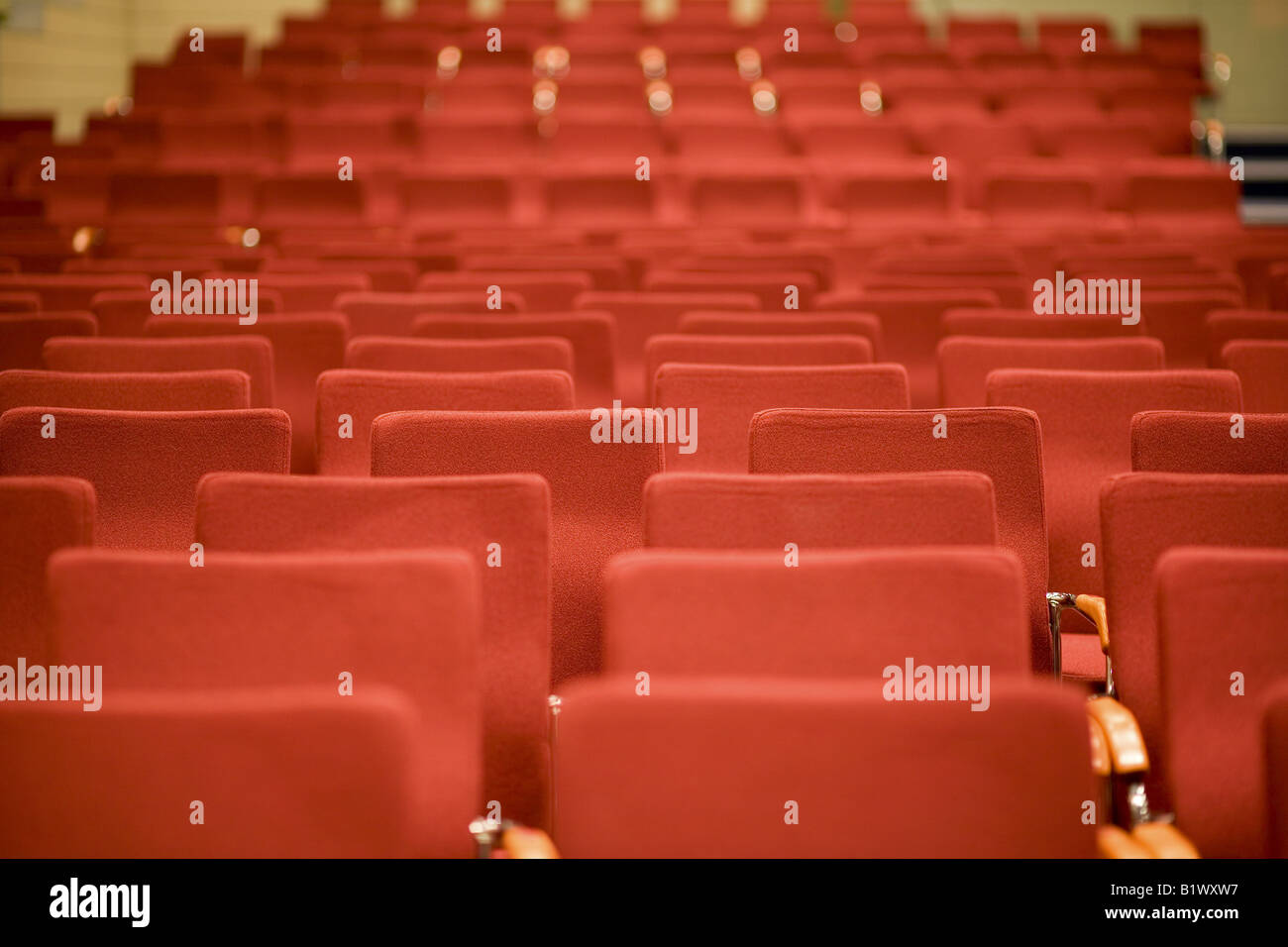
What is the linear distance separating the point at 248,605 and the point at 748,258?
2.06 meters

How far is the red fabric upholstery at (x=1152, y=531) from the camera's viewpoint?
1.13m

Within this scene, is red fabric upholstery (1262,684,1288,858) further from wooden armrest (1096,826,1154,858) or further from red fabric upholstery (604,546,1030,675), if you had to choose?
red fabric upholstery (604,546,1030,675)

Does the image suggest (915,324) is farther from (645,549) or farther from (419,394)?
(645,549)

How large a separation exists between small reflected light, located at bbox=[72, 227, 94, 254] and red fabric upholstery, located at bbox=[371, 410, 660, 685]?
7.59 ft

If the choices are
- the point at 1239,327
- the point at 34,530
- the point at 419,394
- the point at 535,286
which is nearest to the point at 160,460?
the point at 34,530

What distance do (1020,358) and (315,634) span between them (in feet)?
4.29

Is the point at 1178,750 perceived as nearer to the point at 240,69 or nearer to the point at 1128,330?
the point at 1128,330

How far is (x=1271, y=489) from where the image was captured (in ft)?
3.76

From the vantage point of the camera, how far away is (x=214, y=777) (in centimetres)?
74

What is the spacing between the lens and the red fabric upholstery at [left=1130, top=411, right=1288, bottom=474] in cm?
134

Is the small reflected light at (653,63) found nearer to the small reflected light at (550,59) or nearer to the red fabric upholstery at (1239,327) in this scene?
the small reflected light at (550,59)

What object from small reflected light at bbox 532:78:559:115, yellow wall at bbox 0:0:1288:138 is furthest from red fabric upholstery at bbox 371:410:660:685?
yellow wall at bbox 0:0:1288:138

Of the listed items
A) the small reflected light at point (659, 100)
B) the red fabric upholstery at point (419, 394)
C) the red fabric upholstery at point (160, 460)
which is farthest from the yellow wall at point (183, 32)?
the red fabric upholstery at point (160, 460)

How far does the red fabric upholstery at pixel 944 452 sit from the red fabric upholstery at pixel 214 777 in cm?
73
